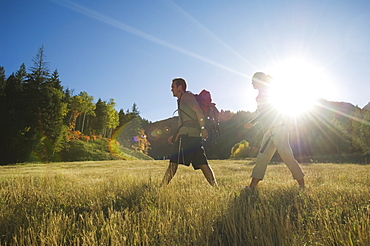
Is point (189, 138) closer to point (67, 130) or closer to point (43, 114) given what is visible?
point (43, 114)

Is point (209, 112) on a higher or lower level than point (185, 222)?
higher

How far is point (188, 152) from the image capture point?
4.50 m

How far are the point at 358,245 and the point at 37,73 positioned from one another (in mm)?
41888

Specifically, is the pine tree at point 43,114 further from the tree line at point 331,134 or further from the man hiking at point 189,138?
the man hiking at point 189,138

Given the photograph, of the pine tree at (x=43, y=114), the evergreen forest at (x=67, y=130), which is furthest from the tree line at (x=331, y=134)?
the pine tree at (x=43, y=114)

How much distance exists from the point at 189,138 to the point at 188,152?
29 cm

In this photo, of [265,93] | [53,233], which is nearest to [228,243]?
[53,233]

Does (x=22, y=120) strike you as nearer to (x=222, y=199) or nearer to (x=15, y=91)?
(x=15, y=91)

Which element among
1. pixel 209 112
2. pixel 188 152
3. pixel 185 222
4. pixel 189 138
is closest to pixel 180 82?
pixel 209 112

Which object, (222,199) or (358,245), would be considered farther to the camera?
(222,199)

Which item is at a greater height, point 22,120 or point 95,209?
point 22,120

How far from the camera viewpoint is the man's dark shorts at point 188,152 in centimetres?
449

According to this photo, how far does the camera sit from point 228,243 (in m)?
1.91

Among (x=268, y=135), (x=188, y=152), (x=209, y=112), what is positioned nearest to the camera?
(x=188, y=152)
